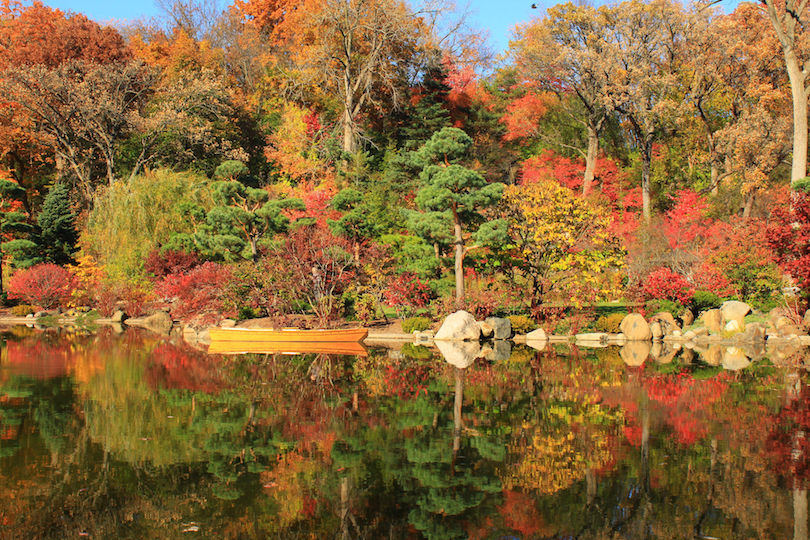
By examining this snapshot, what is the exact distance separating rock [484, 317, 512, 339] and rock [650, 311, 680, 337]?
3815 mm

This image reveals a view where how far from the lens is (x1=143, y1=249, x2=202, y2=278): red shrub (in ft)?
75.3

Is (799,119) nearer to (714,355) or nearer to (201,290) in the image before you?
(714,355)

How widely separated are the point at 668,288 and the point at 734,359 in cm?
493

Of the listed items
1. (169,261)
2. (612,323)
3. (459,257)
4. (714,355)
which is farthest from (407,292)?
(169,261)

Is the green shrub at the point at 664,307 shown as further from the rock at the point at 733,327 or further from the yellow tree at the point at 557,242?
the rock at the point at 733,327

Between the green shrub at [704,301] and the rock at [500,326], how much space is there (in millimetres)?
5165

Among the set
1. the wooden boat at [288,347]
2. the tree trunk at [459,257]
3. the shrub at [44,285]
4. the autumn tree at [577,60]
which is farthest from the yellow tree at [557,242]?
the shrub at [44,285]

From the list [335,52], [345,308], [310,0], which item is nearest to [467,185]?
[345,308]

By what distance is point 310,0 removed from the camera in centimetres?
3309

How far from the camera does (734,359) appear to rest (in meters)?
13.7

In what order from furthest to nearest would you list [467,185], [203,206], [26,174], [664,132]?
[26,174] → [664,132] → [203,206] → [467,185]

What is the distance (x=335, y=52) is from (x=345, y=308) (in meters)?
16.1

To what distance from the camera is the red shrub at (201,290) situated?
19.8 m

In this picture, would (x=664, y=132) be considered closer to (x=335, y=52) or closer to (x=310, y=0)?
(x=335, y=52)
